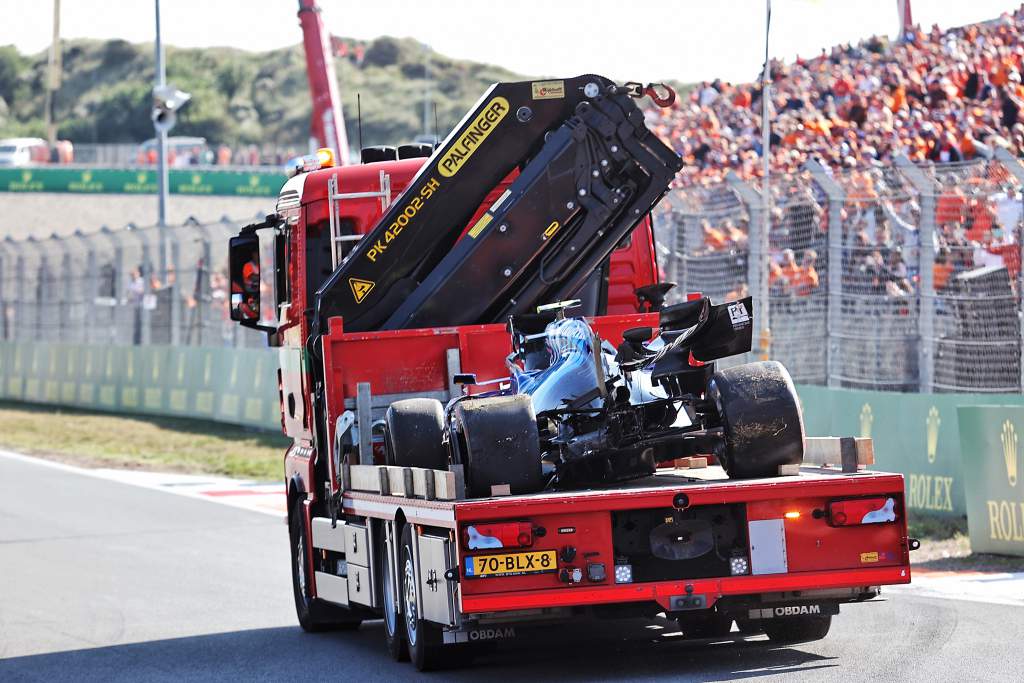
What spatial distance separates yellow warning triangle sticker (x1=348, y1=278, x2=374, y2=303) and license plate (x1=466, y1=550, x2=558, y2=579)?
3.20m

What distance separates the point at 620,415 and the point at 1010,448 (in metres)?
4.68

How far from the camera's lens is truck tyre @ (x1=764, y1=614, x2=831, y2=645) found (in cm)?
936

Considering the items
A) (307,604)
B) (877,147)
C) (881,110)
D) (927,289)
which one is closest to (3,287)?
(881,110)

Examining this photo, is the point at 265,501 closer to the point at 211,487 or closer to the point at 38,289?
the point at 211,487

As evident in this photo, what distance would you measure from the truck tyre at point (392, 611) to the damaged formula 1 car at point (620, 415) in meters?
0.61

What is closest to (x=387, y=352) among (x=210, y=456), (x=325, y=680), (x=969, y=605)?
(x=325, y=680)

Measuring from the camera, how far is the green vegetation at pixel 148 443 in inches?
962

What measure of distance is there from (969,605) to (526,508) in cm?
380

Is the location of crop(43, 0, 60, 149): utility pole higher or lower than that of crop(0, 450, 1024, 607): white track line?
higher

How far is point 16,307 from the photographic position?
129 feet

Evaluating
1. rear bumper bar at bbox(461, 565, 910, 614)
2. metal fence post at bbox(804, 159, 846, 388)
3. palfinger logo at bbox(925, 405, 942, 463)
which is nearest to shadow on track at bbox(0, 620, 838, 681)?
rear bumper bar at bbox(461, 565, 910, 614)

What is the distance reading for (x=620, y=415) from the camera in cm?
886

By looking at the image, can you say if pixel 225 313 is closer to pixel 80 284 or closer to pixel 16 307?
pixel 80 284

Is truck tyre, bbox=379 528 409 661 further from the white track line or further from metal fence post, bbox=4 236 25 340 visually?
metal fence post, bbox=4 236 25 340
